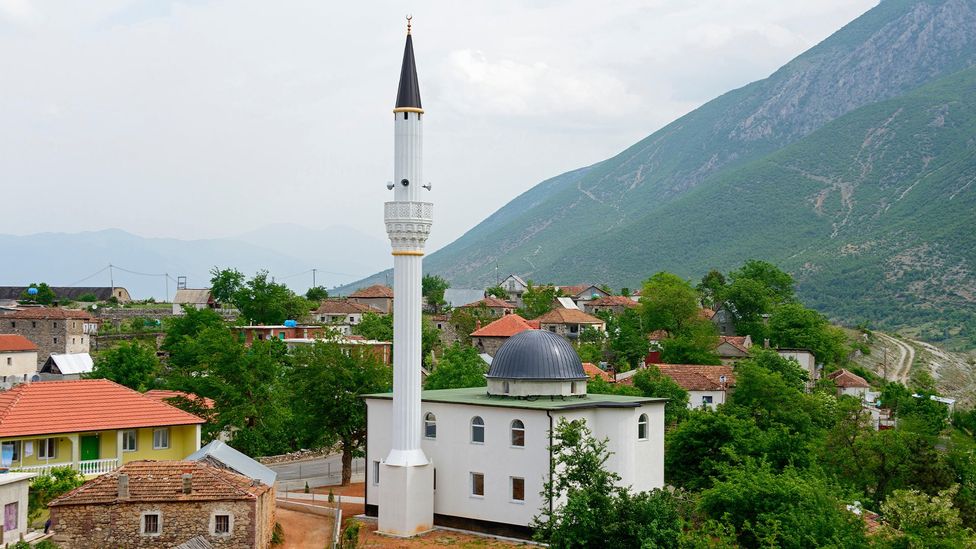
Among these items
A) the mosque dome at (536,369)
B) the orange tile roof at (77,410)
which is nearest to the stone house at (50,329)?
the orange tile roof at (77,410)

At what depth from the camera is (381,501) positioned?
117 ft

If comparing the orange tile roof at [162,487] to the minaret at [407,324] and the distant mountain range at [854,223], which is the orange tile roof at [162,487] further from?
the distant mountain range at [854,223]

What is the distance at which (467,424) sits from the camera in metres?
35.8

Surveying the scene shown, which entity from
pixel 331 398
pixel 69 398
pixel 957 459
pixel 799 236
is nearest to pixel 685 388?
pixel 957 459

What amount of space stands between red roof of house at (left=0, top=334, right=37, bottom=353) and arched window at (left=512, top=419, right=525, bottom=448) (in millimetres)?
42964

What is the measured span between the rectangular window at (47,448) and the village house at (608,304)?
6637cm

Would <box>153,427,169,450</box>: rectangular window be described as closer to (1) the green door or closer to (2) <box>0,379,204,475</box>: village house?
(2) <box>0,379,204,475</box>: village house

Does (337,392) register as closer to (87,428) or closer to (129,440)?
(129,440)

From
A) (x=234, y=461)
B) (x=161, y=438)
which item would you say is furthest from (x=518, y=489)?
(x=161, y=438)

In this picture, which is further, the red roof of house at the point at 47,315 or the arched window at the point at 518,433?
the red roof of house at the point at 47,315


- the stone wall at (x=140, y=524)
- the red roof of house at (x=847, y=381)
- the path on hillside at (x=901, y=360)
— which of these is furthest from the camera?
the path on hillside at (x=901, y=360)

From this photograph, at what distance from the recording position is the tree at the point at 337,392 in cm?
4391

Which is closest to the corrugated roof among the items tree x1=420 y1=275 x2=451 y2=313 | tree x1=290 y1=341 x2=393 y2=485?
tree x1=290 y1=341 x2=393 y2=485

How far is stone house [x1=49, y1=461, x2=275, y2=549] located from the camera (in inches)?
1153
